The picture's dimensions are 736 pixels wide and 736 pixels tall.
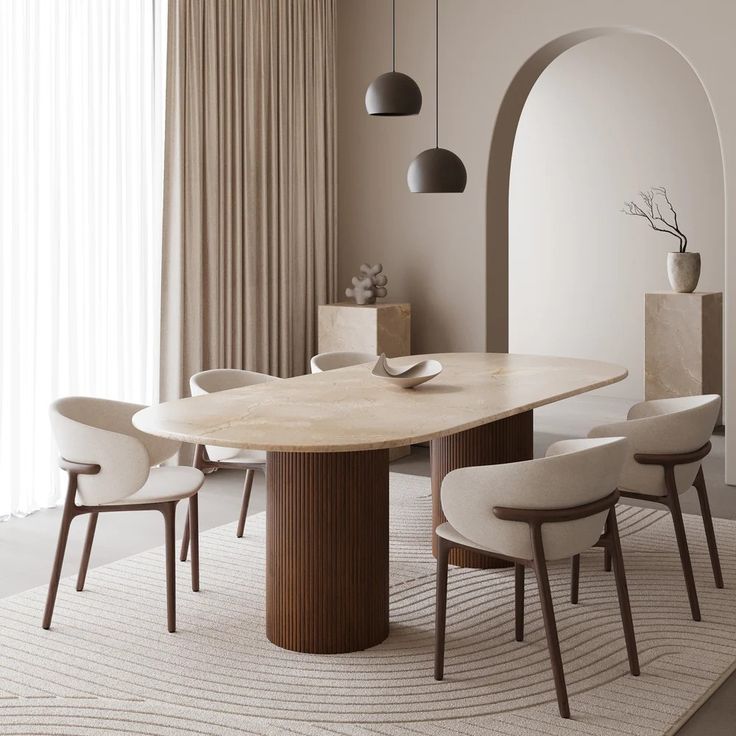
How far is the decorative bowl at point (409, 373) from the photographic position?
149 inches

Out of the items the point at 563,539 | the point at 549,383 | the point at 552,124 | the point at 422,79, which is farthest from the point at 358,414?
the point at 552,124

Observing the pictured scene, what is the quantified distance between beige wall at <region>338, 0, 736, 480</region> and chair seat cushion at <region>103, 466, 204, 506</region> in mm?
2889

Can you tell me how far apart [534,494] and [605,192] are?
19.9 feet

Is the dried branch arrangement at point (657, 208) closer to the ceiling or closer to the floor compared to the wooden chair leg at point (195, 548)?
closer to the ceiling

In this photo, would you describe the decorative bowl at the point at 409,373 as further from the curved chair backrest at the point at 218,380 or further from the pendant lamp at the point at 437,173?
the pendant lamp at the point at 437,173

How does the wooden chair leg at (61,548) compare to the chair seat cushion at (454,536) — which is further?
the wooden chair leg at (61,548)

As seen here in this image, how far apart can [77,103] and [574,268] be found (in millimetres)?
4809

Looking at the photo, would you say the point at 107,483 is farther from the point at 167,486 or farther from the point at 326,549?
the point at 326,549

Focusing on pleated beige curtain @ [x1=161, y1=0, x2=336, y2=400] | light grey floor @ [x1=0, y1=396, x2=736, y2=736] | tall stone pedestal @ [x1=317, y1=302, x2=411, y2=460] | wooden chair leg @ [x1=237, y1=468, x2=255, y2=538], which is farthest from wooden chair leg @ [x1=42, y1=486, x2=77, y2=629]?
tall stone pedestal @ [x1=317, y1=302, x2=411, y2=460]

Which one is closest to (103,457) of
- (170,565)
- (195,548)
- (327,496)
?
(170,565)

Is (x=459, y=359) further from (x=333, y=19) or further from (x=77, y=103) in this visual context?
(x=333, y=19)

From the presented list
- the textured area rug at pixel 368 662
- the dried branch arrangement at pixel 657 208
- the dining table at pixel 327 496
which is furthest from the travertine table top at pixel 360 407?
the dried branch arrangement at pixel 657 208

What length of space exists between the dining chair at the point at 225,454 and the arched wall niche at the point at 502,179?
2.13 meters

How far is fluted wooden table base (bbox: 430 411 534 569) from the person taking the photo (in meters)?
4.05
